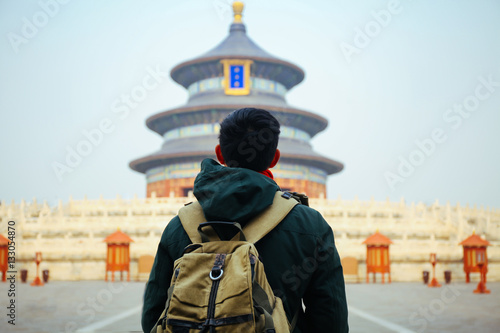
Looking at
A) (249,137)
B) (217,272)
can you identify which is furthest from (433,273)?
(217,272)

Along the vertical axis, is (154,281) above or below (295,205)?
below

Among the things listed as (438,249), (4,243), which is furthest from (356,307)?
(4,243)

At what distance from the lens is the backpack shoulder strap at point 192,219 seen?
6.72ft

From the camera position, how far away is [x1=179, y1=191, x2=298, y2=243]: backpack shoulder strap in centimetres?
201

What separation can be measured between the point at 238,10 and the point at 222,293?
114ft

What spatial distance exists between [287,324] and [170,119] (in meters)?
30.3

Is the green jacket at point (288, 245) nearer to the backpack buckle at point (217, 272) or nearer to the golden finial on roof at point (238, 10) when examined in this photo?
the backpack buckle at point (217, 272)

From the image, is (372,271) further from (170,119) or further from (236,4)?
(236,4)

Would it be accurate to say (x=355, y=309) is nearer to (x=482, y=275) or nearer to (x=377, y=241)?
(x=482, y=275)

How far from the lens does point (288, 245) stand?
2.04m

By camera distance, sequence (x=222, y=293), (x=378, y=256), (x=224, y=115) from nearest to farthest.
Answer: (x=222, y=293)
(x=378, y=256)
(x=224, y=115)

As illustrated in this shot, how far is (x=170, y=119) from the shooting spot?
3177 centimetres

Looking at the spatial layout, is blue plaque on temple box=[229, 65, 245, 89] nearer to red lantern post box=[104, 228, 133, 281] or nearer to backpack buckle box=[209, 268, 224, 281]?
red lantern post box=[104, 228, 133, 281]

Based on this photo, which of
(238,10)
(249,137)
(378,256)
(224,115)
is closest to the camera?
(249,137)
